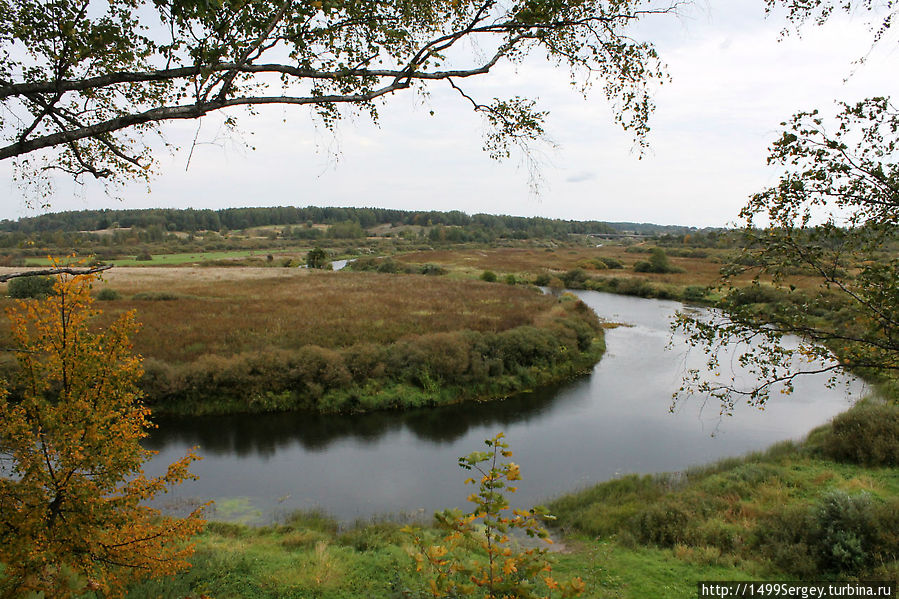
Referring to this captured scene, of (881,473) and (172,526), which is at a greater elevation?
(172,526)

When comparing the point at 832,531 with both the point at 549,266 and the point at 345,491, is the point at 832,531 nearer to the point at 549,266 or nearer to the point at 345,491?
the point at 345,491

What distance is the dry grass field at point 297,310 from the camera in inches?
770

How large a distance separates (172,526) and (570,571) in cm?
530

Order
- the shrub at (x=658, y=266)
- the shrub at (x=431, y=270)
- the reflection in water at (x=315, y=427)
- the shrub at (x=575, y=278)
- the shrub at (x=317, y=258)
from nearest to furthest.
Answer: the reflection in water at (x=315, y=427), the shrub at (x=575, y=278), the shrub at (x=431, y=270), the shrub at (x=658, y=266), the shrub at (x=317, y=258)

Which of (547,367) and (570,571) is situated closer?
(570,571)

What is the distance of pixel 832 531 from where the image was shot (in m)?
6.67

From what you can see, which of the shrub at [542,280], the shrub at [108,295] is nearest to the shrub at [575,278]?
the shrub at [542,280]

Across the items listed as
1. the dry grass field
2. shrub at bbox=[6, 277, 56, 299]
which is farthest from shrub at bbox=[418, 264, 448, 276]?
shrub at bbox=[6, 277, 56, 299]

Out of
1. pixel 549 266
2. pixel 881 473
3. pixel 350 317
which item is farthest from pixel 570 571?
pixel 549 266

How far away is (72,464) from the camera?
403 cm

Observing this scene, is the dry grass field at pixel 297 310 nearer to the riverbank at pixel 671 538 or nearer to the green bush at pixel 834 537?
the riverbank at pixel 671 538

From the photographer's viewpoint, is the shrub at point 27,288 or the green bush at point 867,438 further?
the shrub at point 27,288

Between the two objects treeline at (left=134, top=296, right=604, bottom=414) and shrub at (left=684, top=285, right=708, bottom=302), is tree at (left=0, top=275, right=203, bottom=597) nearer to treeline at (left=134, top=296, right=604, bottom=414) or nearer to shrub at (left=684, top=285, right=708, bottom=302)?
treeline at (left=134, top=296, right=604, bottom=414)

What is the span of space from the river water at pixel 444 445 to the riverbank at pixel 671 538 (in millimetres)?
1376
